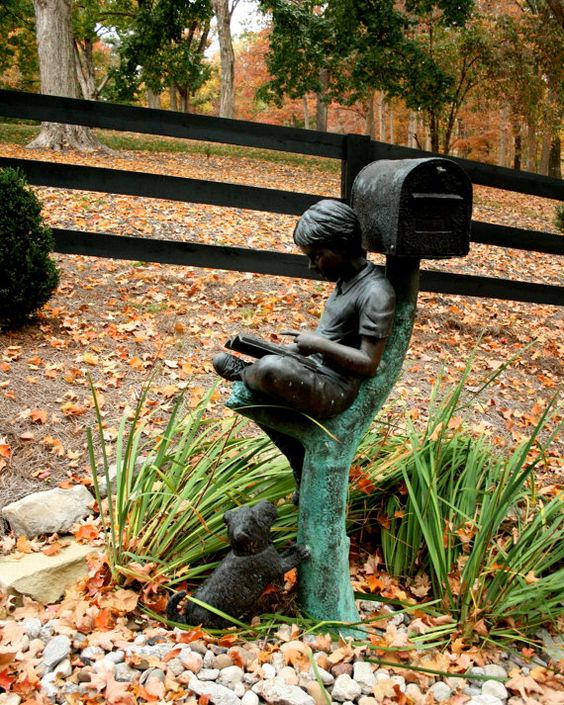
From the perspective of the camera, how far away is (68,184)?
5.69 metres

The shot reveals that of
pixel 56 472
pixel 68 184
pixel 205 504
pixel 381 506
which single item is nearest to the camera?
pixel 205 504

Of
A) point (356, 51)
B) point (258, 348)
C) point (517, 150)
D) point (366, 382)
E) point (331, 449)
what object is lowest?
point (331, 449)

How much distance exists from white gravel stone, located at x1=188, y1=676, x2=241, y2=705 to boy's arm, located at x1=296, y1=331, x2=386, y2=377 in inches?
44.3

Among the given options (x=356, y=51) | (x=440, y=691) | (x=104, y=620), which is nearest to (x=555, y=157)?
(x=356, y=51)

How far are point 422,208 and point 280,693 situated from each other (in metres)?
1.66

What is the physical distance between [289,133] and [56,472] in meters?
4.02

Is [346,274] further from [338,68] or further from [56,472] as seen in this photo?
[338,68]

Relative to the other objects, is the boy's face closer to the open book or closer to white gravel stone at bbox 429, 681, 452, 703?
the open book

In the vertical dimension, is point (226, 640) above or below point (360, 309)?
below

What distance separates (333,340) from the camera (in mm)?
2285

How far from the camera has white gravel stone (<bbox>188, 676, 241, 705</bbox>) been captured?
6.54 ft

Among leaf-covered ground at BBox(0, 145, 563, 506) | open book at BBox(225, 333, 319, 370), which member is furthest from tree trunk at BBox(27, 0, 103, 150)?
open book at BBox(225, 333, 319, 370)

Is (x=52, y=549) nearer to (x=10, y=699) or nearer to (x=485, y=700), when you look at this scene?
(x=10, y=699)

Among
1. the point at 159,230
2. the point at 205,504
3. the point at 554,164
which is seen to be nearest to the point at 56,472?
the point at 205,504
